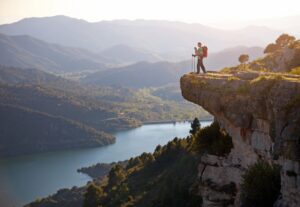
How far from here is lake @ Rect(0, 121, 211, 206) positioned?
114 m

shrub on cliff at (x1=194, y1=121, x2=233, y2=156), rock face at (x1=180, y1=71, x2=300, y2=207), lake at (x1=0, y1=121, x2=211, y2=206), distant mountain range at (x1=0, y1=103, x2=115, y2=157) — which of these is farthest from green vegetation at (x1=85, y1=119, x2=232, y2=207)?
distant mountain range at (x1=0, y1=103, x2=115, y2=157)

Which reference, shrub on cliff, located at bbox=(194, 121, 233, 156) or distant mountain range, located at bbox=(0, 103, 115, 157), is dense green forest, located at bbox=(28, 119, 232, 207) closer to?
shrub on cliff, located at bbox=(194, 121, 233, 156)

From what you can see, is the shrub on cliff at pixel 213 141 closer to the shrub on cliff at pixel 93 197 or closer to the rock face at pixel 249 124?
the rock face at pixel 249 124

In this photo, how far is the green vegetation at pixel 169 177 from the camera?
14445mm

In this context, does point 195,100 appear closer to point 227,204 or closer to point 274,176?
point 227,204

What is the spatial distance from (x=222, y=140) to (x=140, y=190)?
35.8 metres

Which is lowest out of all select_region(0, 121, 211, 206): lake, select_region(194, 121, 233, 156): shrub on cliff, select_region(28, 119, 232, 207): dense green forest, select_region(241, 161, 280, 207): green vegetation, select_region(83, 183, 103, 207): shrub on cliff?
select_region(0, 121, 211, 206): lake

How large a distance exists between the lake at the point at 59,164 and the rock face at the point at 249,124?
9330 cm

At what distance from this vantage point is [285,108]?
9648 millimetres

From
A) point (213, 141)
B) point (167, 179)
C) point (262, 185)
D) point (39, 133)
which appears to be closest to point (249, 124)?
point (262, 185)

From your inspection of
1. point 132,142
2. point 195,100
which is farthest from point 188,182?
point 132,142

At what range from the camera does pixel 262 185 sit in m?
10.5

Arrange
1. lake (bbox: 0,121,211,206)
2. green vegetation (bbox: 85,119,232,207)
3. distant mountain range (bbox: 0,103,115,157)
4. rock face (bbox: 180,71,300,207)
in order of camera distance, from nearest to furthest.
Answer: rock face (bbox: 180,71,300,207), green vegetation (bbox: 85,119,232,207), lake (bbox: 0,121,211,206), distant mountain range (bbox: 0,103,115,157)

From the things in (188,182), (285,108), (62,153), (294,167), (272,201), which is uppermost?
(285,108)
